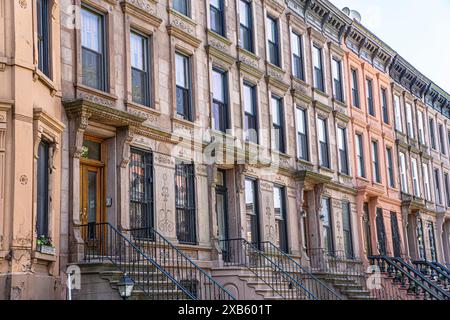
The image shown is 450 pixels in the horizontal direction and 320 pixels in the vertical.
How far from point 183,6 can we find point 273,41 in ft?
17.5

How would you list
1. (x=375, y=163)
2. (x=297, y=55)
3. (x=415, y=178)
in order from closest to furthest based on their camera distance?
1. (x=297, y=55)
2. (x=375, y=163)
3. (x=415, y=178)

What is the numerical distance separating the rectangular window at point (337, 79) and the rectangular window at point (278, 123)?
201 inches

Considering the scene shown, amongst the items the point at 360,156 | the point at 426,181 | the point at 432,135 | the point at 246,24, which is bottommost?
the point at 360,156

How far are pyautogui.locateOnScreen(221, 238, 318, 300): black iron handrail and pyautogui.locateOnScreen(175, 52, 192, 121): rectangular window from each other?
3843 mm

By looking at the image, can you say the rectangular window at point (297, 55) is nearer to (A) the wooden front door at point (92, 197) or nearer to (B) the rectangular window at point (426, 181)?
(A) the wooden front door at point (92, 197)

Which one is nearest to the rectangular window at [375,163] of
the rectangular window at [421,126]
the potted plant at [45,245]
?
the rectangular window at [421,126]

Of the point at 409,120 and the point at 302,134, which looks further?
the point at 409,120

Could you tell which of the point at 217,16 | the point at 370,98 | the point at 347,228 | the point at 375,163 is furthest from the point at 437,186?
the point at 217,16

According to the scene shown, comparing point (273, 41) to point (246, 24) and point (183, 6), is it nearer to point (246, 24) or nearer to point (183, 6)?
point (246, 24)

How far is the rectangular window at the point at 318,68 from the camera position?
89.1 feet

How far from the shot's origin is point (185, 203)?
60.7 feet

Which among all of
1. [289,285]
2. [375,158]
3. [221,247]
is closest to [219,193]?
[221,247]

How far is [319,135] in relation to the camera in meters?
26.3

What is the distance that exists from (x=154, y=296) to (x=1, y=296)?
317cm
